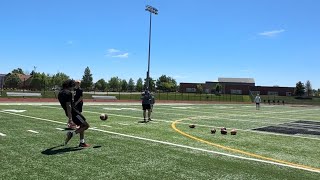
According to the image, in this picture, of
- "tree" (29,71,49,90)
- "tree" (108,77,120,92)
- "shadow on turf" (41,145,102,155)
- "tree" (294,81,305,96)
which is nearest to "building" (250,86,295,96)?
"tree" (294,81,305,96)

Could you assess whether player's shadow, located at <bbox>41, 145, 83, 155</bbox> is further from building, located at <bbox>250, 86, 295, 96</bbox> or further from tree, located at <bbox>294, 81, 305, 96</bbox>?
tree, located at <bbox>294, 81, 305, 96</bbox>

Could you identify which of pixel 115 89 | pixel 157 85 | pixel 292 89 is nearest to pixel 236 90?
pixel 292 89

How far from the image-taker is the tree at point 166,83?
15338cm

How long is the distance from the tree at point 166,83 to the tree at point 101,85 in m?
24.7

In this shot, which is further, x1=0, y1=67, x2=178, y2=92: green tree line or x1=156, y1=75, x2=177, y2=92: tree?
x1=156, y1=75, x2=177, y2=92: tree

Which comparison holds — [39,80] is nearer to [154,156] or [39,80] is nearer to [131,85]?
[131,85]

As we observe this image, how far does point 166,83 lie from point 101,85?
2862 centimetres

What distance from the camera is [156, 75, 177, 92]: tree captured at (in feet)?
503

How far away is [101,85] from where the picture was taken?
459 ft

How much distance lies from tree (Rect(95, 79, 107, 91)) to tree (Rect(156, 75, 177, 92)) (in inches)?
971

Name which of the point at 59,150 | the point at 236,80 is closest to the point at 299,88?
the point at 236,80

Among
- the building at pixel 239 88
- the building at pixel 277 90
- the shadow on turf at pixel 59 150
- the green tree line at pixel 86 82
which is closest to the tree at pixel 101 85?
the green tree line at pixel 86 82

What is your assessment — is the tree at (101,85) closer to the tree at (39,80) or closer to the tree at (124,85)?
the tree at (124,85)

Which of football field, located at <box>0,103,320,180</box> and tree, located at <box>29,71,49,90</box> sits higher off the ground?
tree, located at <box>29,71,49,90</box>
